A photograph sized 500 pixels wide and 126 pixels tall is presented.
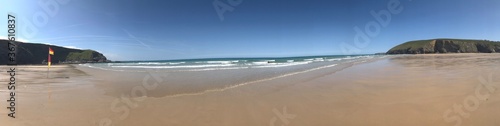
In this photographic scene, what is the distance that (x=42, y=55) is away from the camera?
97.5 metres

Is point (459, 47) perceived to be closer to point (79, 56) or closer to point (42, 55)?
point (79, 56)

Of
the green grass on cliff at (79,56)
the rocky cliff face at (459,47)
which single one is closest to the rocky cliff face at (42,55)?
the green grass on cliff at (79,56)

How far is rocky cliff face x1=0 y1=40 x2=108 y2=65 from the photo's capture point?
76.1 meters

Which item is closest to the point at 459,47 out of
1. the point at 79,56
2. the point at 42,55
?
the point at 79,56

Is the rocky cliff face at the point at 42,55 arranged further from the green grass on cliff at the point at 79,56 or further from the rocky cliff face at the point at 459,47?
the rocky cliff face at the point at 459,47

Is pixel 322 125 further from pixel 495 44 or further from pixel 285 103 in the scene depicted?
pixel 495 44

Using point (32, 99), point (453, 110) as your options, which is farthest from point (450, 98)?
point (32, 99)

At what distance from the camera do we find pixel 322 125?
4.93 m

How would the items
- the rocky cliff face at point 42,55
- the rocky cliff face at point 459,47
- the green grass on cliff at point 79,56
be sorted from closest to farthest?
the rocky cliff face at point 42,55
the rocky cliff face at point 459,47
the green grass on cliff at point 79,56

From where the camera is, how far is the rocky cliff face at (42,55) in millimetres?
76081

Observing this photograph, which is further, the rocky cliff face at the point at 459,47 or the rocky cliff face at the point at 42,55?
the rocky cliff face at the point at 459,47

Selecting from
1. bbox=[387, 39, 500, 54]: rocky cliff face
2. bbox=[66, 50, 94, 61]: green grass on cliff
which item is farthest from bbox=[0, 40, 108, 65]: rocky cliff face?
bbox=[387, 39, 500, 54]: rocky cliff face

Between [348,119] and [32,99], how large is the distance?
30.9ft

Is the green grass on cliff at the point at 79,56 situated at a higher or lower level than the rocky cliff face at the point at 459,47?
lower
